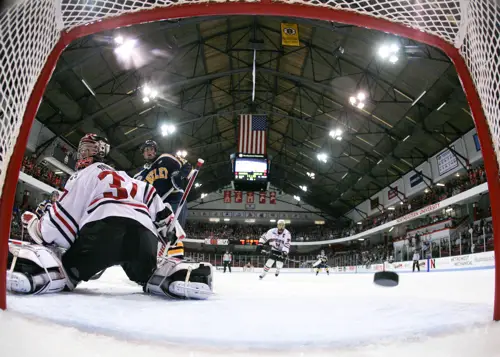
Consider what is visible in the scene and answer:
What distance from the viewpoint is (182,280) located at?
2.06 metres

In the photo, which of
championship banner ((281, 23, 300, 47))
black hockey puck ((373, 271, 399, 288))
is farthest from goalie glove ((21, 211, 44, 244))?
championship banner ((281, 23, 300, 47))

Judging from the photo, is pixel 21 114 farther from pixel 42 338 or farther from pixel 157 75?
pixel 157 75

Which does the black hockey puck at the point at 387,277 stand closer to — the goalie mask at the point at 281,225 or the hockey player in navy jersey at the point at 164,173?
the hockey player in navy jersey at the point at 164,173

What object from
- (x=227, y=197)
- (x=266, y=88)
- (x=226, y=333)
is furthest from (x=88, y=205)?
(x=227, y=197)

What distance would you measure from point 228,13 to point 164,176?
224 cm

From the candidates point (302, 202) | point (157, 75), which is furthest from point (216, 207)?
point (157, 75)

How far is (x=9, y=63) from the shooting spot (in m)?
1.08

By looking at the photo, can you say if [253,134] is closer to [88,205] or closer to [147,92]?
[147,92]

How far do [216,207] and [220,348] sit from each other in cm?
3047

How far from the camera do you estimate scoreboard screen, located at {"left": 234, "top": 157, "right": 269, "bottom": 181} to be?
13352 mm

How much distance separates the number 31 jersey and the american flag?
11649mm

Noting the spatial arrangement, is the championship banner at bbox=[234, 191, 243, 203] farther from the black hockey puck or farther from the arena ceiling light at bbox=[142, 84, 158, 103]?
the black hockey puck

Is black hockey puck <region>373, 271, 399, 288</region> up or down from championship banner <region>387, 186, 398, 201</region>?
down

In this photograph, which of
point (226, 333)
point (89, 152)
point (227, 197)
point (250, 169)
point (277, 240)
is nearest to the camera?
point (226, 333)
